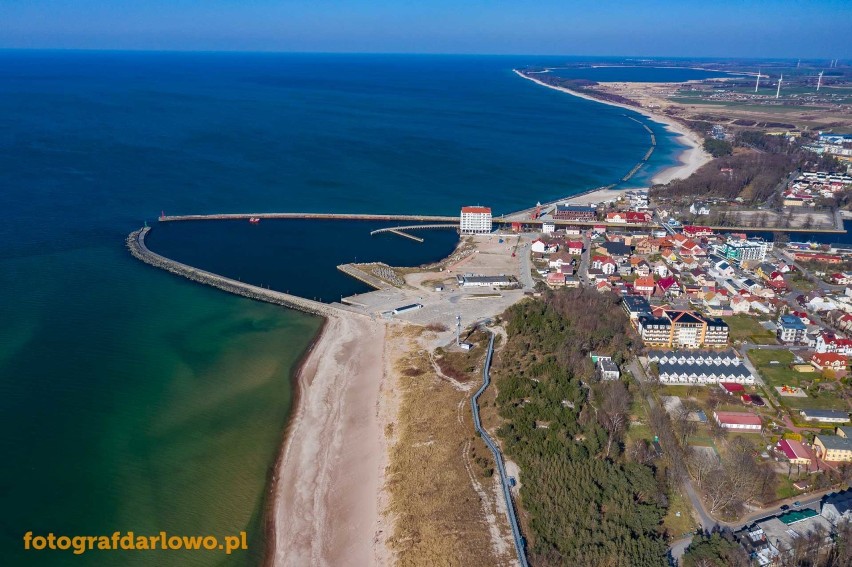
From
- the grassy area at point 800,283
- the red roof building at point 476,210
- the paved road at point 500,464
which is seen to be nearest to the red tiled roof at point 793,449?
the paved road at point 500,464

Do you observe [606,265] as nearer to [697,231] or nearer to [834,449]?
[697,231]

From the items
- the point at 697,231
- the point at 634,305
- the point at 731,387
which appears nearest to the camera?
the point at 731,387

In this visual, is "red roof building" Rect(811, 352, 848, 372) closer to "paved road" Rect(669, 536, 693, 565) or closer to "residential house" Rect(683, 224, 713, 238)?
"paved road" Rect(669, 536, 693, 565)

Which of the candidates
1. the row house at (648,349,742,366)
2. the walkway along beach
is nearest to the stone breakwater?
the walkway along beach

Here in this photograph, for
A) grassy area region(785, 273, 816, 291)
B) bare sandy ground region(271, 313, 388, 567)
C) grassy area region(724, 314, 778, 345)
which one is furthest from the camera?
grassy area region(785, 273, 816, 291)

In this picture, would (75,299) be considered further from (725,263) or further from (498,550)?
(725,263)

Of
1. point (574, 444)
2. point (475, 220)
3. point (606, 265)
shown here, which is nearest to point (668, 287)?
point (606, 265)
